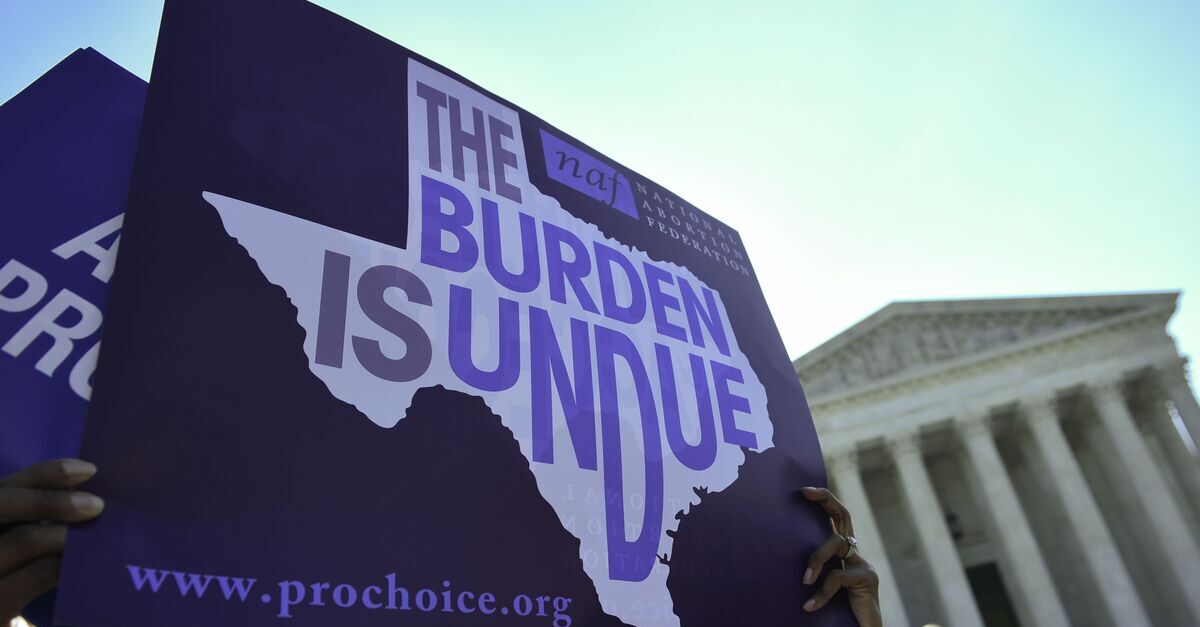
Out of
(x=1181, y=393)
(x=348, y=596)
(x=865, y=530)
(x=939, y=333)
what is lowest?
(x=348, y=596)

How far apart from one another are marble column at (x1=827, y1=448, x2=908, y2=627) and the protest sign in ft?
77.1

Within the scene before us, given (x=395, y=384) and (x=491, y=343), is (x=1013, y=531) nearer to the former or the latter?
(x=491, y=343)

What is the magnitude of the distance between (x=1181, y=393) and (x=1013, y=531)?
7.27m

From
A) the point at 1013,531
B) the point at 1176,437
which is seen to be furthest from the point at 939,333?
the point at 1176,437

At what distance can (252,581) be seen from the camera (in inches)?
61.2

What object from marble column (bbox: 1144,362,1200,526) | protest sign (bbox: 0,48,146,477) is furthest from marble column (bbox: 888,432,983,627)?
protest sign (bbox: 0,48,146,477)

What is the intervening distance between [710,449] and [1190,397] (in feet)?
94.9

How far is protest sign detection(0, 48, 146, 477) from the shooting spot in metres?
1.58

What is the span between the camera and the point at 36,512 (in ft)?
4.58

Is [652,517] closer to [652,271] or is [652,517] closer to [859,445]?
[652,271]

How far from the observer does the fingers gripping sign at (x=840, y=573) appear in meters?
2.73

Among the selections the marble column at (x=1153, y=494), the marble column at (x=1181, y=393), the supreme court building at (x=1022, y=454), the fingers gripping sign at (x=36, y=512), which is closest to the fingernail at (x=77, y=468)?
the fingers gripping sign at (x=36, y=512)

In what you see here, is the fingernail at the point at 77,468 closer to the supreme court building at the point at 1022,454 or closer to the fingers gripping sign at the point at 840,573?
the fingers gripping sign at the point at 840,573

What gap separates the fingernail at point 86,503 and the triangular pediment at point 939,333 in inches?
1075
